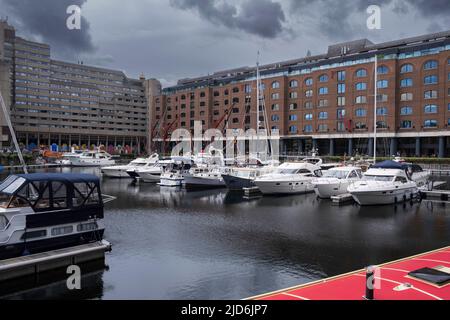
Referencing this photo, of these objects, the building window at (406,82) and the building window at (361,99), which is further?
the building window at (361,99)

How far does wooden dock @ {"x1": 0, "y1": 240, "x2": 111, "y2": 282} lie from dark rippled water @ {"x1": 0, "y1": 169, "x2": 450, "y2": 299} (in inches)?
35.1

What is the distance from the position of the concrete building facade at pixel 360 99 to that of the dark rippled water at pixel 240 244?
3868 centimetres

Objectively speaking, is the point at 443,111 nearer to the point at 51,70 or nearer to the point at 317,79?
the point at 317,79

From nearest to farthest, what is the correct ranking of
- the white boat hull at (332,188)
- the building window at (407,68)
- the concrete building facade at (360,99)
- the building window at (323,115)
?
the white boat hull at (332,188) → the concrete building facade at (360,99) → the building window at (407,68) → the building window at (323,115)

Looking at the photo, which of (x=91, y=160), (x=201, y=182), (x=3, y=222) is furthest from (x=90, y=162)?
(x=3, y=222)

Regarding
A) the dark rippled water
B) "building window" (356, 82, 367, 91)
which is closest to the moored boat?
the dark rippled water

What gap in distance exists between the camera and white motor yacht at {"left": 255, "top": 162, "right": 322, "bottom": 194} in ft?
133

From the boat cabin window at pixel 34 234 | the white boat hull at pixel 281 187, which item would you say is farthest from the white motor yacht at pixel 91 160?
the boat cabin window at pixel 34 234

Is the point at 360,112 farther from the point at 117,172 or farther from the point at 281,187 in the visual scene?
the point at 117,172

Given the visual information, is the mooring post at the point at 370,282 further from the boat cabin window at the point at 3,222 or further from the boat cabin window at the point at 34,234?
the boat cabin window at the point at 3,222

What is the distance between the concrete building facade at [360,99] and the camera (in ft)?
254

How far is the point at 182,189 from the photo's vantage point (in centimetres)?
4722
